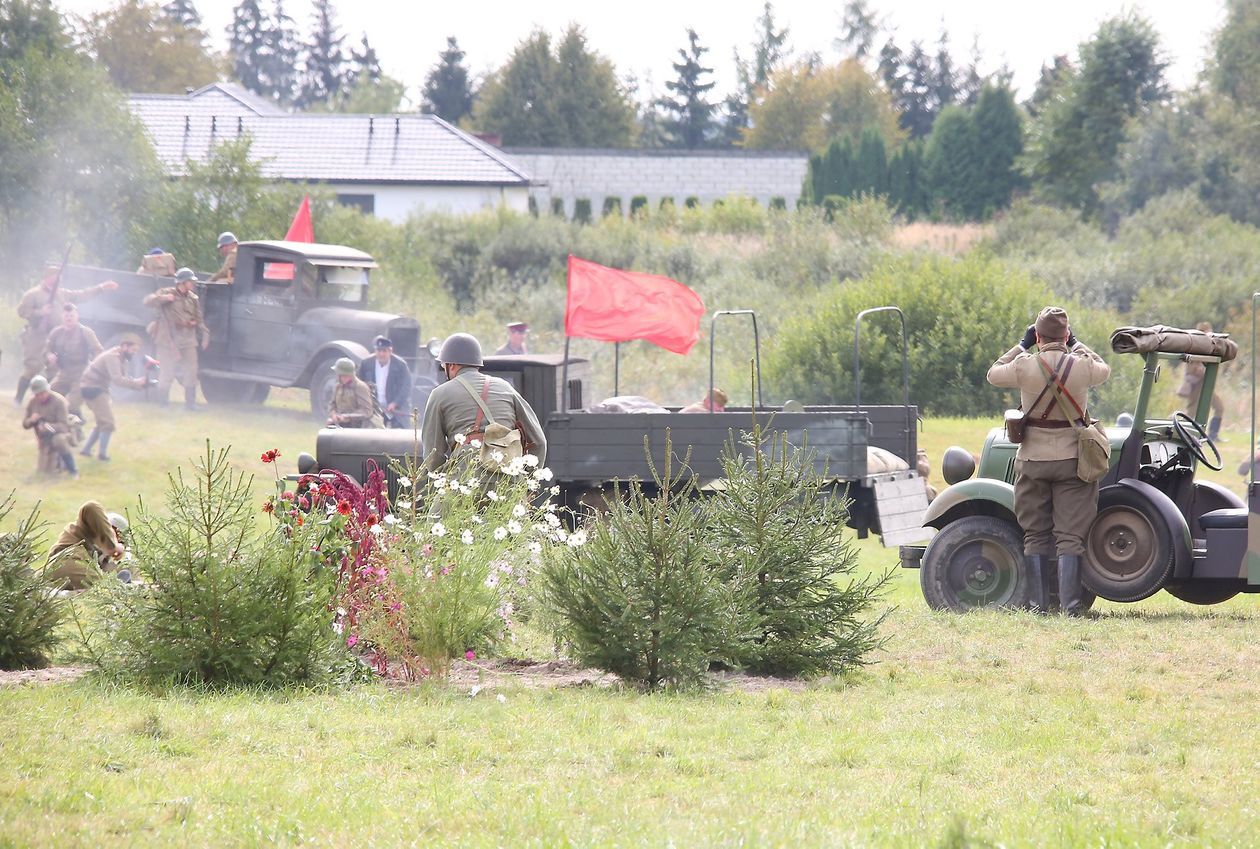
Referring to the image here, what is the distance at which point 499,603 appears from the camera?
777 centimetres

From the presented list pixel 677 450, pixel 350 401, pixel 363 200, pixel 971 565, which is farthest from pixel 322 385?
pixel 363 200

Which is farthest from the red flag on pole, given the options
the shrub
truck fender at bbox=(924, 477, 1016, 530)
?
the shrub

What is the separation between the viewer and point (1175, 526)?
9547 mm

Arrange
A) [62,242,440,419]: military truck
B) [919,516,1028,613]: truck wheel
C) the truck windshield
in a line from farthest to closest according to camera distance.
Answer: the truck windshield, [62,242,440,419]: military truck, [919,516,1028,613]: truck wheel

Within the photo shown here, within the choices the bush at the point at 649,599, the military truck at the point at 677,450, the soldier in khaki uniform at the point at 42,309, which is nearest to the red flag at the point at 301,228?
the soldier in khaki uniform at the point at 42,309

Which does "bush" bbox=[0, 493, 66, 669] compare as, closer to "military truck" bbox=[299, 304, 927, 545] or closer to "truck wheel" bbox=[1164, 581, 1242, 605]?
"military truck" bbox=[299, 304, 927, 545]

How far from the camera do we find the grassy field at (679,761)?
4777mm

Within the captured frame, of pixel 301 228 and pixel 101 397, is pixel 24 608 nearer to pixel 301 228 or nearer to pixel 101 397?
pixel 101 397

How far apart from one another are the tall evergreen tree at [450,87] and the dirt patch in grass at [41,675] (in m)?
86.7

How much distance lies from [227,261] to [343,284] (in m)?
1.71

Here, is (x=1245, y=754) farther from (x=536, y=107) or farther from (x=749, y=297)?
(x=536, y=107)

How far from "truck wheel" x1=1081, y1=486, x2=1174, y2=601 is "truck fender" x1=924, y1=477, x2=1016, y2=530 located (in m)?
0.57

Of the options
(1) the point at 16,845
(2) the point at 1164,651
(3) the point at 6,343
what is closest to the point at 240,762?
(1) the point at 16,845

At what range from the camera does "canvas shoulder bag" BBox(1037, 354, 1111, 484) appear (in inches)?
369
